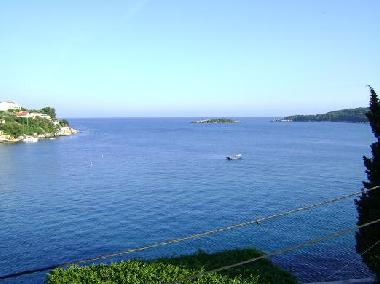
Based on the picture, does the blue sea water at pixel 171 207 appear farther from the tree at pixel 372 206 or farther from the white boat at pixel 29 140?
the white boat at pixel 29 140

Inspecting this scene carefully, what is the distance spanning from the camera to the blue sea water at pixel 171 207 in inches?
1349

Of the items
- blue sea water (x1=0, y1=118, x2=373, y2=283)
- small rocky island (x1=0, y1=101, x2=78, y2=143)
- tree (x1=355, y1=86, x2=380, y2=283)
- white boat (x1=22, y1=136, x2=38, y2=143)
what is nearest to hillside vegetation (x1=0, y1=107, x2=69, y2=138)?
small rocky island (x1=0, y1=101, x2=78, y2=143)

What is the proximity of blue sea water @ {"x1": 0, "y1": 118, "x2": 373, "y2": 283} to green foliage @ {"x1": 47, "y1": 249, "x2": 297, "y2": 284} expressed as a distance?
869 centimetres

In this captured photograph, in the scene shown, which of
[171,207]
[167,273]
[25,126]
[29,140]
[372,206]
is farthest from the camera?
[25,126]

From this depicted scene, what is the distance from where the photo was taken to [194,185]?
61719mm

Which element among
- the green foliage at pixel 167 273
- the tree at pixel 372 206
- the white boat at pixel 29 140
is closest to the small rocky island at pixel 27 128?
the white boat at pixel 29 140

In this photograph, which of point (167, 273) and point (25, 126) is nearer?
point (167, 273)

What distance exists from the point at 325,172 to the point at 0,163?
6958cm

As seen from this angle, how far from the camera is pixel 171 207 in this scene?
48656 mm

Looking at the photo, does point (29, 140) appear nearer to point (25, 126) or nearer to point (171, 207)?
point (25, 126)

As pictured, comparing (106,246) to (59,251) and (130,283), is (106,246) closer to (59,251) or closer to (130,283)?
(59,251)

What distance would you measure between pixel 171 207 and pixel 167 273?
27.9 m

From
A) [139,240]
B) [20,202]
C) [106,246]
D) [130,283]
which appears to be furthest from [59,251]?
[20,202]

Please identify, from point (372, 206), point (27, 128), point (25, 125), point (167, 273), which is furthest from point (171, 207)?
point (25, 125)
